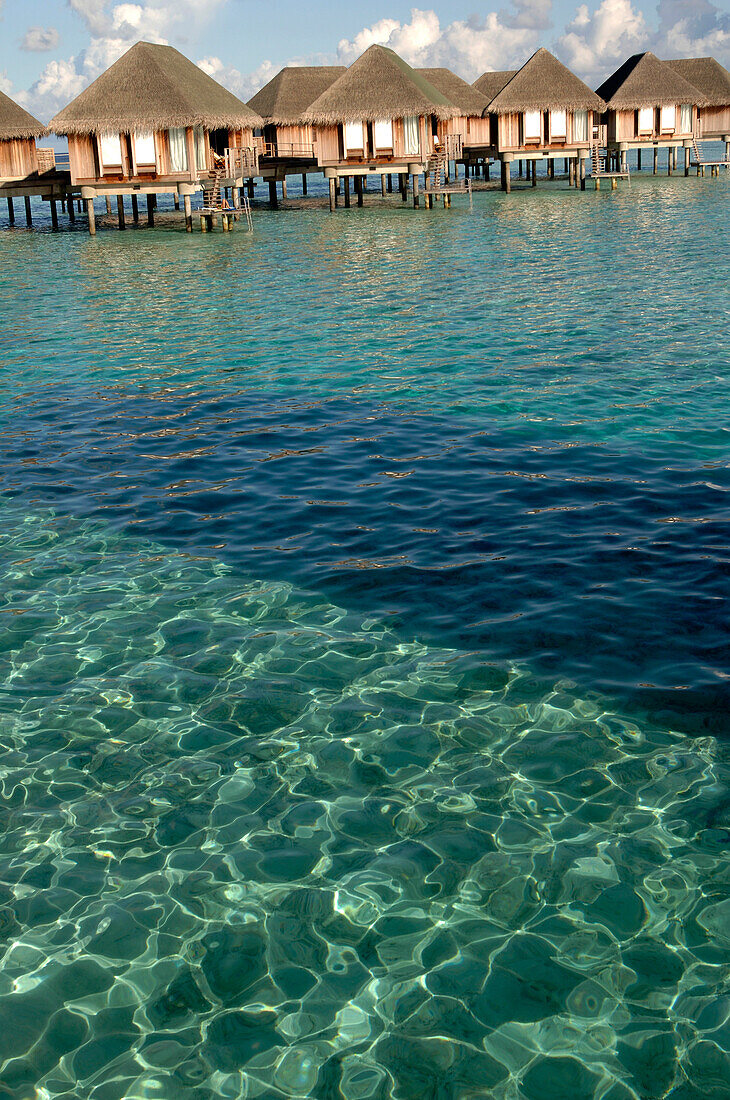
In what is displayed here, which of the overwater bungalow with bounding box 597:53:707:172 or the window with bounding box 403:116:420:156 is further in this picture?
the overwater bungalow with bounding box 597:53:707:172

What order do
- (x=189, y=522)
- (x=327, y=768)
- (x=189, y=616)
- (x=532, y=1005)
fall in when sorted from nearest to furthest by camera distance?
(x=532, y=1005)
(x=327, y=768)
(x=189, y=616)
(x=189, y=522)

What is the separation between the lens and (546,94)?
1879 inches

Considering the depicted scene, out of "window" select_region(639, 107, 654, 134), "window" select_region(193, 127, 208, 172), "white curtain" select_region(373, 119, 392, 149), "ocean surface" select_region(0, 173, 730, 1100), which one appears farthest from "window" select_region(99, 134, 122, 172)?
"window" select_region(639, 107, 654, 134)

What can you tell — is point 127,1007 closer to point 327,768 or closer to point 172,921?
point 172,921

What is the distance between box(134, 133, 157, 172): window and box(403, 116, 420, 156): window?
11.4 m

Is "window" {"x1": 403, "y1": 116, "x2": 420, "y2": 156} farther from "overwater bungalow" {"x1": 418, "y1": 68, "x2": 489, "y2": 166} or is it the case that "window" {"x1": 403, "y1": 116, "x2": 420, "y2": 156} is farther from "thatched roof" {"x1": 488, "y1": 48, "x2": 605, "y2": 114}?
"overwater bungalow" {"x1": 418, "y1": 68, "x2": 489, "y2": 166}

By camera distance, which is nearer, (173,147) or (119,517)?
(119,517)

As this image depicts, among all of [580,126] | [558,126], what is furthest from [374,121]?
[580,126]

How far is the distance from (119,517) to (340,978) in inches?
239

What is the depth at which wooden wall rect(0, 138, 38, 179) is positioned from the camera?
40500 millimetres

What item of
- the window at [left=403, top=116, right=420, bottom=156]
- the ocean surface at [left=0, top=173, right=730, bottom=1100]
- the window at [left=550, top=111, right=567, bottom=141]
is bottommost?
the ocean surface at [left=0, top=173, right=730, bottom=1100]

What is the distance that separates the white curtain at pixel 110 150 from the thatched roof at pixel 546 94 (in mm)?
18699

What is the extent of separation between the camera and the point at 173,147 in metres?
38.9

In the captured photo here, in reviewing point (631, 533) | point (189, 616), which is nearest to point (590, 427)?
point (631, 533)
